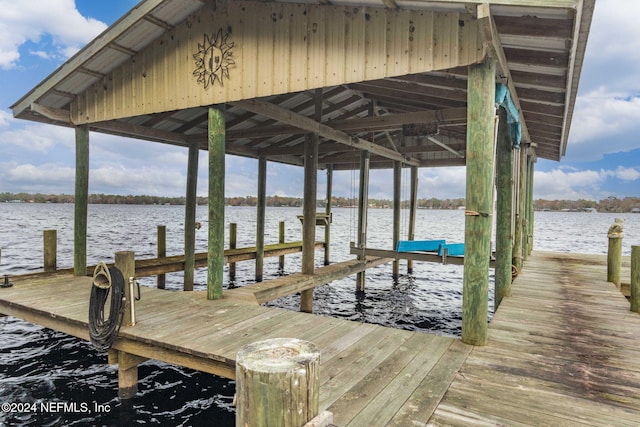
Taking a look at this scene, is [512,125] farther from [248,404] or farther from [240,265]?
[240,265]

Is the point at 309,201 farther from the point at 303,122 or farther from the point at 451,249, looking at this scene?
the point at 451,249

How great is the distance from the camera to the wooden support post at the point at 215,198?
22.3ft

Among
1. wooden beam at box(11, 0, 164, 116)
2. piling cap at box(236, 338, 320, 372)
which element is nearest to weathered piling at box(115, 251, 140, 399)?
piling cap at box(236, 338, 320, 372)

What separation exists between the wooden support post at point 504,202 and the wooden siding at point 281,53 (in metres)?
2.92

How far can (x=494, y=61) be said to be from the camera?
4.58 m

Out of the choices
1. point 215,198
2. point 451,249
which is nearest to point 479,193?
point 215,198

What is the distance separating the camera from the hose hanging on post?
504 centimetres

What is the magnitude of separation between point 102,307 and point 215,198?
8.28 feet

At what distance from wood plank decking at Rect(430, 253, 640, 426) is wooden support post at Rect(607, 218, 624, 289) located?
5.33ft

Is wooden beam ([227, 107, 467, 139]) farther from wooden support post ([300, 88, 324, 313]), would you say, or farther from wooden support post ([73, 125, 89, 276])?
wooden support post ([73, 125, 89, 276])

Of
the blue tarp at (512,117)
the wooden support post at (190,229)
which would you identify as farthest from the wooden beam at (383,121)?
the wooden support post at (190,229)

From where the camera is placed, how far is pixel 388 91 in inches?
345

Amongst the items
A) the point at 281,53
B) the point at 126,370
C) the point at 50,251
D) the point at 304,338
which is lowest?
the point at 126,370

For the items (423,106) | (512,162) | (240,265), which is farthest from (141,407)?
(240,265)
